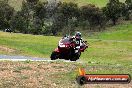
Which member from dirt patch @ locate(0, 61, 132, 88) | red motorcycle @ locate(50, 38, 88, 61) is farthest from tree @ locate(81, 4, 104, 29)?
dirt patch @ locate(0, 61, 132, 88)

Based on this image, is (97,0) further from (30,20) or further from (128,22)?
(30,20)

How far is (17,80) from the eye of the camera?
15461 mm

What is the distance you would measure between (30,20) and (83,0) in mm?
29790

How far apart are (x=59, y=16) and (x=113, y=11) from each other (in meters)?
14.0

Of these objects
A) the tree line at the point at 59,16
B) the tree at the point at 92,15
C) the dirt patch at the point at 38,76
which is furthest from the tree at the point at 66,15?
the dirt patch at the point at 38,76

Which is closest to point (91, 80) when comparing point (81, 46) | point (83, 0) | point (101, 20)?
point (81, 46)

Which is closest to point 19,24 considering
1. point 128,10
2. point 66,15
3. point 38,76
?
point 66,15

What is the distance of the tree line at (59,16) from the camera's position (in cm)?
9500

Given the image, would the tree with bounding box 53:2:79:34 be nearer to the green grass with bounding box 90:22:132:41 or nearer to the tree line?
the tree line

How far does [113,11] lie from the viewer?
105m

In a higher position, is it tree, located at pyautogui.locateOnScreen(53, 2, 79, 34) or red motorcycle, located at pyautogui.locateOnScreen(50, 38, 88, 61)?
red motorcycle, located at pyautogui.locateOnScreen(50, 38, 88, 61)

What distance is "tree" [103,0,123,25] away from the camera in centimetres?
10520

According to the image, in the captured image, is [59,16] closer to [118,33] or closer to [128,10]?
[118,33]

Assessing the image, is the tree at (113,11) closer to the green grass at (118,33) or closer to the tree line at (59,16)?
the tree line at (59,16)
